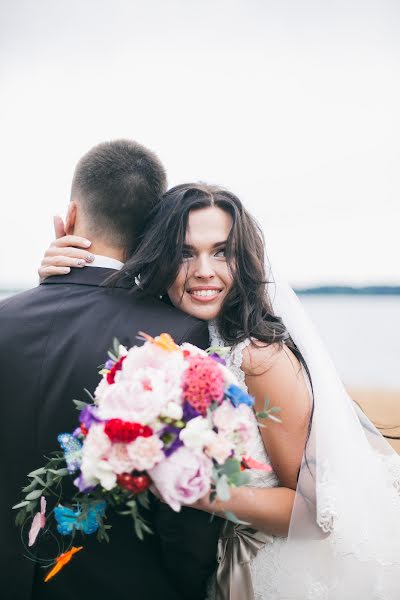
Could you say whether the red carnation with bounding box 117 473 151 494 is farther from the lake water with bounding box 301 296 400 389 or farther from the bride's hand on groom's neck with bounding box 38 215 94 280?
the lake water with bounding box 301 296 400 389

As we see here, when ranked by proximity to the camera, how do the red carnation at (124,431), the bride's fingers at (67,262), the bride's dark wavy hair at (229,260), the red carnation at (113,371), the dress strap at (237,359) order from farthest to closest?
the bride's dark wavy hair at (229,260)
the dress strap at (237,359)
the bride's fingers at (67,262)
the red carnation at (113,371)
the red carnation at (124,431)

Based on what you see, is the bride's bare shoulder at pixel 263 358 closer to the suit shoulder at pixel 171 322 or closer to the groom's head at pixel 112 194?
the suit shoulder at pixel 171 322

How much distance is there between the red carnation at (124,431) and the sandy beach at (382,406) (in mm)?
7314

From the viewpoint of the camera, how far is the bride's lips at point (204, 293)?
→ 102 inches

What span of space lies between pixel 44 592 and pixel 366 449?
1661 mm

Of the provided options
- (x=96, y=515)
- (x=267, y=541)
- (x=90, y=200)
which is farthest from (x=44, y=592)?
(x=90, y=200)

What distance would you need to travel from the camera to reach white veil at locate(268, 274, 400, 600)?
7.66 ft

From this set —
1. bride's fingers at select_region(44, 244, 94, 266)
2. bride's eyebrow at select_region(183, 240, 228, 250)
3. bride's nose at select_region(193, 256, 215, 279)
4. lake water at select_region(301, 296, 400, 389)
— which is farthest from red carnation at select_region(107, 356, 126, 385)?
lake water at select_region(301, 296, 400, 389)

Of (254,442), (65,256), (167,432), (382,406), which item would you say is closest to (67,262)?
(65,256)

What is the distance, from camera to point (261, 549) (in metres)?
2.47

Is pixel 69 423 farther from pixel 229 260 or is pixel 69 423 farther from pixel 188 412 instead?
pixel 229 260

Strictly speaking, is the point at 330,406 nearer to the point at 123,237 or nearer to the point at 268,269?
the point at 268,269

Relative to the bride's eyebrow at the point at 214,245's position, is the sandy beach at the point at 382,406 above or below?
below

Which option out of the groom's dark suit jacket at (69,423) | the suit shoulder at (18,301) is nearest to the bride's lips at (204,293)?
the groom's dark suit jacket at (69,423)
